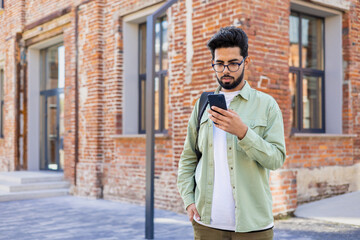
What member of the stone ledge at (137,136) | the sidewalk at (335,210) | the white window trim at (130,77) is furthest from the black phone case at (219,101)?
the white window trim at (130,77)

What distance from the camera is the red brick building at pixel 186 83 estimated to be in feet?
23.6

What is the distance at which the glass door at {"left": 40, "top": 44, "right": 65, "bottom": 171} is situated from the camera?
40.8 feet

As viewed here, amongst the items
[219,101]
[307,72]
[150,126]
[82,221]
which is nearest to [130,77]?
[82,221]

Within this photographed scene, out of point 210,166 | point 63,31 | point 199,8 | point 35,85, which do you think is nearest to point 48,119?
point 35,85

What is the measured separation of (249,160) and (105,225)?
501 cm

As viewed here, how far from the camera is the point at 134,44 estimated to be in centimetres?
970

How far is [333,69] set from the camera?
8.55 metres

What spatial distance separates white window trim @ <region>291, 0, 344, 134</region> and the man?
6.57 metres

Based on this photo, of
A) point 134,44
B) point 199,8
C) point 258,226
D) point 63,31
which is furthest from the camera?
point 63,31

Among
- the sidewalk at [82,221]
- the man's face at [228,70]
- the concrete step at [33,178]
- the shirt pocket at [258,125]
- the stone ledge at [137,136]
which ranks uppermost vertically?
the man's face at [228,70]

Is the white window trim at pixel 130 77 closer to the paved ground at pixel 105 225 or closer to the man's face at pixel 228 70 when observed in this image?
the paved ground at pixel 105 225

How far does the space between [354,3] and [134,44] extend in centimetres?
457

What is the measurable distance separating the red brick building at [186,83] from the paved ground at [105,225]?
0.63 metres

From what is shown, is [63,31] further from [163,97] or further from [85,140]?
[163,97]
